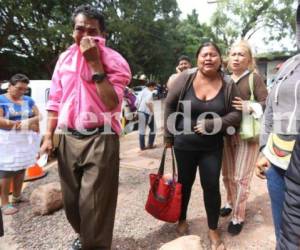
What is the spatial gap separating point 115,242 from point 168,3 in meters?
26.3

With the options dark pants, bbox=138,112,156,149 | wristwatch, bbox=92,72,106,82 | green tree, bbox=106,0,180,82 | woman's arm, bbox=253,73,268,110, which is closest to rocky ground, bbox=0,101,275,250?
woman's arm, bbox=253,73,268,110

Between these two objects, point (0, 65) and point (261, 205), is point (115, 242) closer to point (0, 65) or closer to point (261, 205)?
point (261, 205)

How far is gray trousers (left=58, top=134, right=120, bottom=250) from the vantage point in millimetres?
2084

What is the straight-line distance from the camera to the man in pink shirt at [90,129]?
2037 millimetres

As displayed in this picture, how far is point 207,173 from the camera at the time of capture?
2.58 meters

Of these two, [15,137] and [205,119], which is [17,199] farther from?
[205,119]

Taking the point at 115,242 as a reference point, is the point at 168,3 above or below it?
above

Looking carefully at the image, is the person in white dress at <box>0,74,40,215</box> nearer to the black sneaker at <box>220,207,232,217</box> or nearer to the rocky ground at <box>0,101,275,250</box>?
the rocky ground at <box>0,101,275,250</box>

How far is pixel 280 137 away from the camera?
184 centimetres

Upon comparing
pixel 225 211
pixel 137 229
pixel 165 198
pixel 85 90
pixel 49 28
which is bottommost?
pixel 137 229

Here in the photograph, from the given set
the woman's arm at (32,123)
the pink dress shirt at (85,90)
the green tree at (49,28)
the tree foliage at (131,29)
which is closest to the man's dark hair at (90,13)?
the pink dress shirt at (85,90)

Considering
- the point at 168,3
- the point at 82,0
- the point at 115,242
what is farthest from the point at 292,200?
the point at 168,3

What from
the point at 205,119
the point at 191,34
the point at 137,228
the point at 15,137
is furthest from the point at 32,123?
the point at 191,34

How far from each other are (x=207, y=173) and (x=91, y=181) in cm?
100
